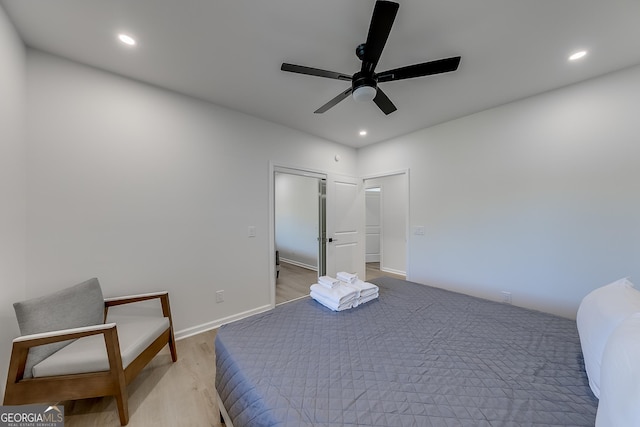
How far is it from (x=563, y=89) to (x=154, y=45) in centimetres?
372

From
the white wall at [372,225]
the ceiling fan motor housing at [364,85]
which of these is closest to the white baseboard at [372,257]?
the white wall at [372,225]

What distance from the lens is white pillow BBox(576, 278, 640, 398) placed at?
2.94ft

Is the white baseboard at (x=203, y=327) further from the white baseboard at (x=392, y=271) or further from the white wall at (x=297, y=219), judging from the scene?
the white baseboard at (x=392, y=271)

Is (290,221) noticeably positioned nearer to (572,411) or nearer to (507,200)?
(507,200)

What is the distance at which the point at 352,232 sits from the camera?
401 cm

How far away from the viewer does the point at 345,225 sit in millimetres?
3893

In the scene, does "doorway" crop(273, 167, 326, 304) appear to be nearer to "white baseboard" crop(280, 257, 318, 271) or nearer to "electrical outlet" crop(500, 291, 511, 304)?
"white baseboard" crop(280, 257, 318, 271)

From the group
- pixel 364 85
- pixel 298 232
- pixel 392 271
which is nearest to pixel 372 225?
pixel 392 271

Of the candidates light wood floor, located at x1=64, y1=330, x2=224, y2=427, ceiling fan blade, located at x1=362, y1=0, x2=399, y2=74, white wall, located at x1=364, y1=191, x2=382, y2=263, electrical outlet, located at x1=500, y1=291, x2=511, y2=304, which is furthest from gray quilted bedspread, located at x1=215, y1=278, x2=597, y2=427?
white wall, located at x1=364, y1=191, x2=382, y2=263

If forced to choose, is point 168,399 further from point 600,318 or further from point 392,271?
Answer: point 392,271

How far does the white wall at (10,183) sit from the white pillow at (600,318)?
10.2ft

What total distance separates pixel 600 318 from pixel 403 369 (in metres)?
0.88

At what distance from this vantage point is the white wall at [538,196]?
1994 millimetres

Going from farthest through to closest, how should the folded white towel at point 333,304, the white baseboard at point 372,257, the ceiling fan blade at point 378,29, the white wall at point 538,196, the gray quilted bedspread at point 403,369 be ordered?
the white baseboard at point 372,257, the white wall at point 538,196, the folded white towel at point 333,304, the ceiling fan blade at point 378,29, the gray quilted bedspread at point 403,369
